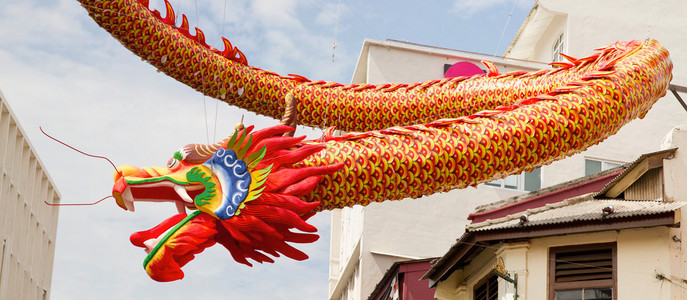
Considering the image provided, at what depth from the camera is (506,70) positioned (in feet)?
121

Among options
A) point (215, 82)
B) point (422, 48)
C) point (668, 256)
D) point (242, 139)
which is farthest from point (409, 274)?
point (242, 139)

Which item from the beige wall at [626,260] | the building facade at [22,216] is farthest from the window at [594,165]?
the building facade at [22,216]

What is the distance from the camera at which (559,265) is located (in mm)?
17469

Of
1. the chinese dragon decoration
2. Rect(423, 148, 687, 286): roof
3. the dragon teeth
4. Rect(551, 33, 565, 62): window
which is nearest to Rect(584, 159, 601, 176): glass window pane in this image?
Rect(551, 33, 565, 62): window

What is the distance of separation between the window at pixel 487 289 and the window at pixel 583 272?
1.44 metres

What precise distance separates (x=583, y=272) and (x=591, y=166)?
19203 millimetres

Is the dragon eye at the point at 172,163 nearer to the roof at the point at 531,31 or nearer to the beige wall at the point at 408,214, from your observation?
the beige wall at the point at 408,214

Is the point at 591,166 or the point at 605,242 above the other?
the point at 591,166

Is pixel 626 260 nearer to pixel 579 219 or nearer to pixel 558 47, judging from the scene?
pixel 579 219

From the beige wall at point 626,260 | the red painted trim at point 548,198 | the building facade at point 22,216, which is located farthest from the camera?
the building facade at point 22,216

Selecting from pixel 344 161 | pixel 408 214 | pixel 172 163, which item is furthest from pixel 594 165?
pixel 172 163

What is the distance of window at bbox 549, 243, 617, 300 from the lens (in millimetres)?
16781

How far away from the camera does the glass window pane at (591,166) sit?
35625mm

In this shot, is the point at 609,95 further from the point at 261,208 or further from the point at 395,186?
the point at 261,208
